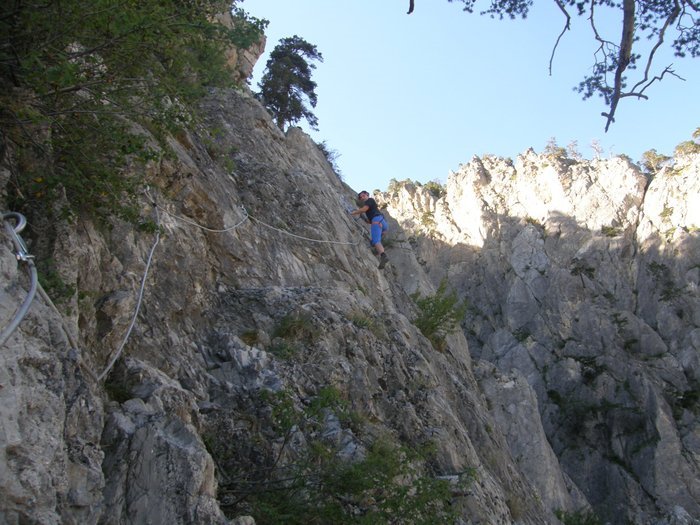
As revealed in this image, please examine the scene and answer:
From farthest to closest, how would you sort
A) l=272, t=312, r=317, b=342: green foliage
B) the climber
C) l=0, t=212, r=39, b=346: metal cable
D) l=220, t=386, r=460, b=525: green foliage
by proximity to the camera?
the climber, l=272, t=312, r=317, b=342: green foliage, l=220, t=386, r=460, b=525: green foliage, l=0, t=212, r=39, b=346: metal cable

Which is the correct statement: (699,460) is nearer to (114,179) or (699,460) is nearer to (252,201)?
(252,201)

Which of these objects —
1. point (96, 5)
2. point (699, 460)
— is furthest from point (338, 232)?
point (699, 460)

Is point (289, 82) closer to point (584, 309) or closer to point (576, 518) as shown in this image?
point (576, 518)

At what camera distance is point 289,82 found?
1040 inches

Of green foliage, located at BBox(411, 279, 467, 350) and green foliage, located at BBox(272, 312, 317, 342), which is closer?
green foliage, located at BBox(272, 312, 317, 342)

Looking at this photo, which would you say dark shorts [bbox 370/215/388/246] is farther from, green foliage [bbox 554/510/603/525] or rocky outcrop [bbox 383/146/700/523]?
green foliage [bbox 554/510/603/525]

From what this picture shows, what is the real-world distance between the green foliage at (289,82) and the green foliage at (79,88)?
19.6m

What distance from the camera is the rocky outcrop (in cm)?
3011

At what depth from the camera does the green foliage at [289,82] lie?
2619 cm

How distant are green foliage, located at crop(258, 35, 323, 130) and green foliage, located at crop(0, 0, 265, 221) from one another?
19.6 m

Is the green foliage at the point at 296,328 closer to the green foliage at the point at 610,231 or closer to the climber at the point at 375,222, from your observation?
the climber at the point at 375,222

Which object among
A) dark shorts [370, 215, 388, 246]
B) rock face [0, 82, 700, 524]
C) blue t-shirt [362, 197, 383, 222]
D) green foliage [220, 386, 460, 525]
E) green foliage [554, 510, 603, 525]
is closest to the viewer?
rock face [0, 82, 700, 524]

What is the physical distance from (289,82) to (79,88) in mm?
21508

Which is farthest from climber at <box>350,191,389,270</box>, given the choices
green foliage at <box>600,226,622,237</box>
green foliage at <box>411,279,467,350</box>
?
green foliage at <box>600,226,622,237</box>
